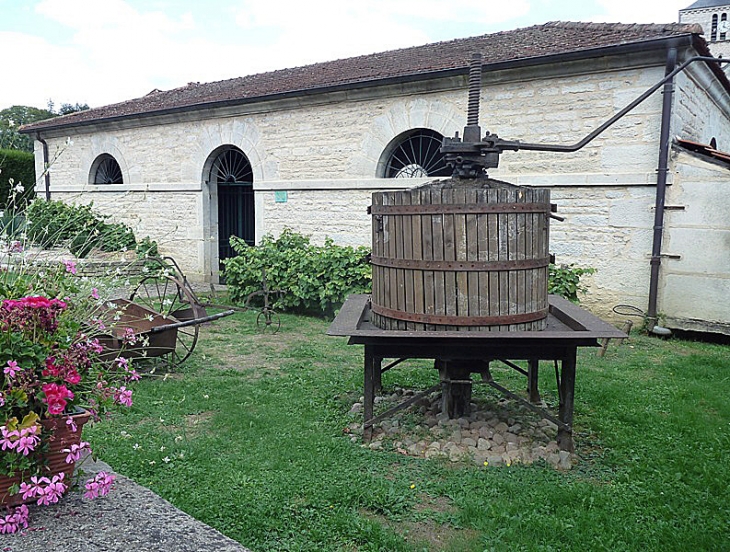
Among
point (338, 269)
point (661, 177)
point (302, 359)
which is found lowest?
point (302, 359)

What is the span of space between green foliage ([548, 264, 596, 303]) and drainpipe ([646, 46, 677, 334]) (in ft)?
2.66

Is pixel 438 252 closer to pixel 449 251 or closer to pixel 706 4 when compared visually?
pixel 449 251

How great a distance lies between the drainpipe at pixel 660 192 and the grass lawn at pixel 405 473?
2366mm

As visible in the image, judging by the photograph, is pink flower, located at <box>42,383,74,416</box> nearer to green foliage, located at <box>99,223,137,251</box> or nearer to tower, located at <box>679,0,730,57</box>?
green foliage, located at <box>99,223,137,251</box>

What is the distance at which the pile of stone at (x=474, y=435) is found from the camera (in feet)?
13.8

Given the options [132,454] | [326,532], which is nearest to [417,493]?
[326,532]

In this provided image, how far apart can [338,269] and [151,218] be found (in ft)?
23.1

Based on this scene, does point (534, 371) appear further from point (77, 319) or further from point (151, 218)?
point (151, 218)

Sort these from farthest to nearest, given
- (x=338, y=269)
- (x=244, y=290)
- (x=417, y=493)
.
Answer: (x=244, y=290), (x=338, y=269), (x=417, y=493)

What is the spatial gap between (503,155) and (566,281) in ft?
7.68

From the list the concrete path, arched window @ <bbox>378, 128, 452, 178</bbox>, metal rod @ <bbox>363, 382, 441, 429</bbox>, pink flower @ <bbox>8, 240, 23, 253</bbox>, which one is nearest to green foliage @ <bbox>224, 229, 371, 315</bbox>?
arched window @ <bbox>378, 128, 452, 178</bbox>

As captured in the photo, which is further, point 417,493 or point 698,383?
point 698,383

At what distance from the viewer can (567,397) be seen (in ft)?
13.9

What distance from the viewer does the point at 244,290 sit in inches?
407
